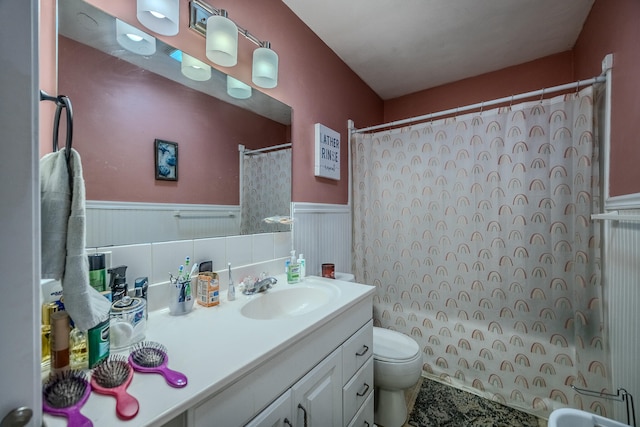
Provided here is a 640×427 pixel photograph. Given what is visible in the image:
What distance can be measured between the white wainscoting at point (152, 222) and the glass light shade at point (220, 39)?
0.67 metres

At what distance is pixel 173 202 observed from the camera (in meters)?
1.06

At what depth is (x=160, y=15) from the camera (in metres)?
0.93

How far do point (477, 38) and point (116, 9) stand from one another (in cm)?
209

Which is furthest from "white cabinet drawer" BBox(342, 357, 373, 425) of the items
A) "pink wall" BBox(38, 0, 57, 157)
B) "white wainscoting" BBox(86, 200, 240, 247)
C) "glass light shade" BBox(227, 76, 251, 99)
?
"glass light shade" BBox(227, 76, 251, 99)

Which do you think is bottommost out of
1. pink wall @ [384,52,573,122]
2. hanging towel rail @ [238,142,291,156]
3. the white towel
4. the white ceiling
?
the white towel

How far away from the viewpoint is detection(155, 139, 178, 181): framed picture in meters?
1.02

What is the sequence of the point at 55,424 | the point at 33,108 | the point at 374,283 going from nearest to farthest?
the point at 33,108, the point at 55,424, the point at 374,283

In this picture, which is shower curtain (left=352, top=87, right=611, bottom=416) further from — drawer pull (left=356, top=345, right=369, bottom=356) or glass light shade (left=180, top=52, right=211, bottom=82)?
glass light shade (left=180, top=52, right=211, bottom=82)

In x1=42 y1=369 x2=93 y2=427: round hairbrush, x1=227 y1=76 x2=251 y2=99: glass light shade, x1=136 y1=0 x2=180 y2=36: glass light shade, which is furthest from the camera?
x1=227 y1=76 x2=251 y2=99: glass light shade

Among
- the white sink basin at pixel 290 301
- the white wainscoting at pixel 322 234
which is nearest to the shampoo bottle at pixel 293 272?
the white sink basin at pixel 290 301

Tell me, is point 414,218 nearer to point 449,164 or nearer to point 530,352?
point 449,164

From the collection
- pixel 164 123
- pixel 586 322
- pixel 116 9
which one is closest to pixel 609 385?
pixel 586 322

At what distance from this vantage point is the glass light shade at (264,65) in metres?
1.30

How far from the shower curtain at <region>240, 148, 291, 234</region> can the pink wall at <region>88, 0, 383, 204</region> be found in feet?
0.23
